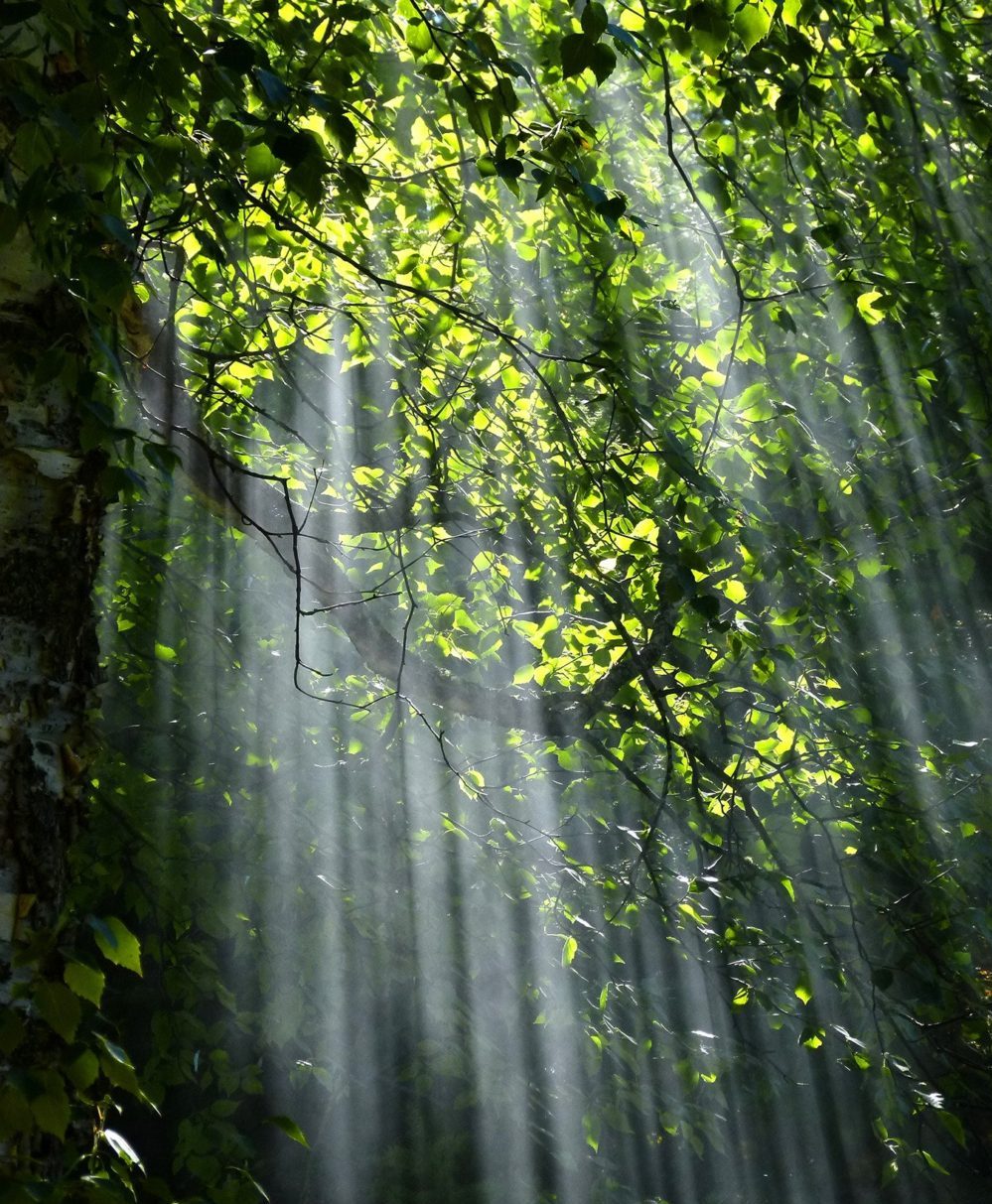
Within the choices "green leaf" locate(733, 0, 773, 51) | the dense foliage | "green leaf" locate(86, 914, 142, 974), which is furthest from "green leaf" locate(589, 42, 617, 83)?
"green leaf" locate(86, 914, 142, 974)

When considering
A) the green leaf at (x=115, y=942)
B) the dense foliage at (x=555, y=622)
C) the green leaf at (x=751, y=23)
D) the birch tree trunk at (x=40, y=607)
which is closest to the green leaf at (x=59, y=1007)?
the green leaf at (x=115, y=942)

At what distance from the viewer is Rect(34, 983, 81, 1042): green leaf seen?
0.96 metres

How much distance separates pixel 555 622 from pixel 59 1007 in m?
2.39

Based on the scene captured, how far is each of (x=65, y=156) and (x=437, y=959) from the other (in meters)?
2.86

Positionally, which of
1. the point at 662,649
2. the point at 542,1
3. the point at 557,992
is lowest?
the point at 557,992

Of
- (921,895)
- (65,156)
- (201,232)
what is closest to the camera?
(65,156)

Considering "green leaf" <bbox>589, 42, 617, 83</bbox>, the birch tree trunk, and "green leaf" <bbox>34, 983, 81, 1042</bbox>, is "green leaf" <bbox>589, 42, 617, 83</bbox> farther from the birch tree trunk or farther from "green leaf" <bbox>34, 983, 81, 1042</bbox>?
"green leaf" <bbox>34, 983, 81, 1042</bbox>

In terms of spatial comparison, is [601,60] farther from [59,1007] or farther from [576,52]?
[59,1007]

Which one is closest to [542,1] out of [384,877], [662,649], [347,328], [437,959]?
[347,328]

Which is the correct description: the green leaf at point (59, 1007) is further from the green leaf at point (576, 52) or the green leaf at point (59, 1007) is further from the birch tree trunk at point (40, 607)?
the green leaf at point (576, 52)

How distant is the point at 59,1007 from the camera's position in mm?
967

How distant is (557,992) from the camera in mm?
3494

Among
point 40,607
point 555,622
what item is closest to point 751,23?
point 40,607

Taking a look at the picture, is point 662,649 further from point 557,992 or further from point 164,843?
point 164,843
